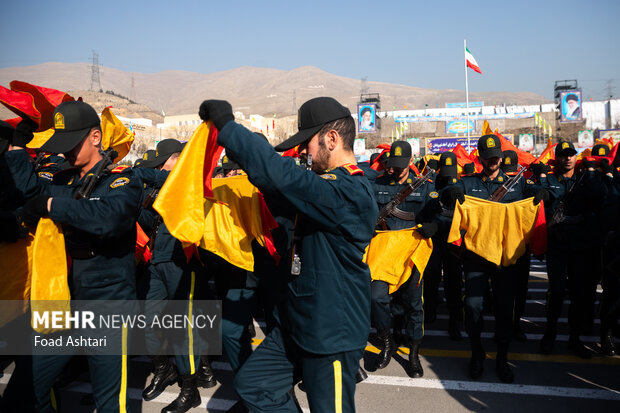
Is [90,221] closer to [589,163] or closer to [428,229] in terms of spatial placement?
[428,229]

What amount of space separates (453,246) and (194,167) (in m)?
3.35

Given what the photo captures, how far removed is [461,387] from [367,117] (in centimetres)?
5954

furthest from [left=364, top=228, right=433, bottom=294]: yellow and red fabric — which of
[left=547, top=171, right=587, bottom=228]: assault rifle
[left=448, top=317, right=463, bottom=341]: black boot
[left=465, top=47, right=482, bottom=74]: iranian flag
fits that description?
[left=465, top=47, right=482, bottom=74]: iranian flag

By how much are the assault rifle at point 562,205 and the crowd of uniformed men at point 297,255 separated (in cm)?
3

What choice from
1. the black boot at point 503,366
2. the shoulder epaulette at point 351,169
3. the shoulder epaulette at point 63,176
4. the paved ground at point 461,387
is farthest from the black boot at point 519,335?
the shoulder epaulette at point 63,176

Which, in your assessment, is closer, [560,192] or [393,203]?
[393,203]

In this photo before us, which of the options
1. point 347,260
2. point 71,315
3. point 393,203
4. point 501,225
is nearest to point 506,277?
point 501,225

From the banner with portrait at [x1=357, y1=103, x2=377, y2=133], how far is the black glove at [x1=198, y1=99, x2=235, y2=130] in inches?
2382

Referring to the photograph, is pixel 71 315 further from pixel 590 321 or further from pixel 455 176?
pixel 590 321

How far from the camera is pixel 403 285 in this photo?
5234 mm

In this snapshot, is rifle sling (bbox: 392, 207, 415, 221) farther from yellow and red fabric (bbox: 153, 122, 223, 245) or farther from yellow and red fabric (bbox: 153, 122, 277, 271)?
yellow and red fabric (bbox: 153, 122, 223, 245)

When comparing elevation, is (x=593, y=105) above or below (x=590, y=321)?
above

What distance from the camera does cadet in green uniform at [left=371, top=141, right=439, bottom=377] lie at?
4.98 metres

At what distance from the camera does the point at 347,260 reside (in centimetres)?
237
